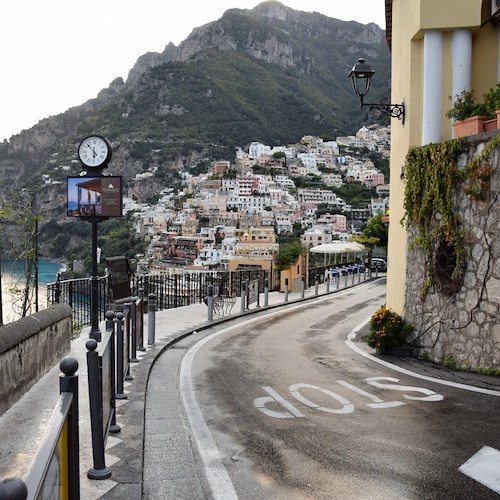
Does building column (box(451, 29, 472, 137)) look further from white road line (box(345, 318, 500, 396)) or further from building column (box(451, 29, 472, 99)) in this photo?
white road line (box(345, 318, 500, 396))

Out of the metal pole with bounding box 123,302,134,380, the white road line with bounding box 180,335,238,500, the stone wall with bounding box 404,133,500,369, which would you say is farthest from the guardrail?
the stone wall with bounding box 404,133,500,369

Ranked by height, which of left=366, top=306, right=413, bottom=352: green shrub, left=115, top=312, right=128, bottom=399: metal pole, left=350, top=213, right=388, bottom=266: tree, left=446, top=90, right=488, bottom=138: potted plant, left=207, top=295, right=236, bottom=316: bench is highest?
left=446, top=90, right=488, bottom=138: potted plant

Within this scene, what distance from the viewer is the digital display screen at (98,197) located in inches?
454

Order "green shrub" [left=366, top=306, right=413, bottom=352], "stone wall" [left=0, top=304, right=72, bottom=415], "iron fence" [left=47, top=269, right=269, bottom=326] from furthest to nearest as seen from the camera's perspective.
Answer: "iron fence" [left=47, top=269, right=269, bottom=326], "green shrub" [left=366, top=306, right=413, bottom=352], "stone wall" [left=0, top=304, right=72, bottom=415]

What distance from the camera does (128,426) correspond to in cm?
589

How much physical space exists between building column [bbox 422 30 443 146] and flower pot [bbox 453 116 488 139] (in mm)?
743

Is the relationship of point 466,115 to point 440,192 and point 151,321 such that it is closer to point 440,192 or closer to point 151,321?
point 440,192

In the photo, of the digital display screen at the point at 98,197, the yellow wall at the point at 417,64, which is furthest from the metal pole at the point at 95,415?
the yellow wall at the point at 417,64

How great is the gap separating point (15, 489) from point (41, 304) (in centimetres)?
1217

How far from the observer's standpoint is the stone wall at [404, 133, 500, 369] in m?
8.30

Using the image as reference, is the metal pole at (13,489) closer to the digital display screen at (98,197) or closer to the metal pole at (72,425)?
the metal pole at (72,425)

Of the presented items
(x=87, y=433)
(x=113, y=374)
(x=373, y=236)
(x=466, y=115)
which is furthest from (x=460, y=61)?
(x=373, y=236)

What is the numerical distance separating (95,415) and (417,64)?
355 inches

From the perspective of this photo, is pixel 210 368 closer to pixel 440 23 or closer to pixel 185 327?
pixel 185 327
